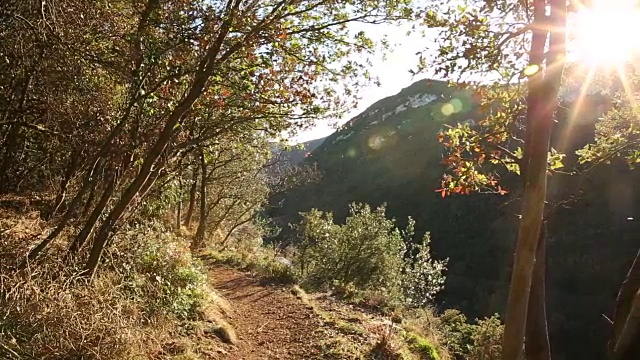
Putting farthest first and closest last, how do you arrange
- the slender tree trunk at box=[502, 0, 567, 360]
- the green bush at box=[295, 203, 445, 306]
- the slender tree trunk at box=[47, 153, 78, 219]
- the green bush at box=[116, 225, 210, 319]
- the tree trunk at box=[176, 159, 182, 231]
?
the green bush at box=[295, 203, 445, 306] → the tree trunk at box=[176, 159, 182, 231] → the slender tree trunk at box=[47, 153, 78, 219] → the green bush at box=[116, 225, 210, 319] → the slender tree trunk at box=[502, 0, 567, 360]

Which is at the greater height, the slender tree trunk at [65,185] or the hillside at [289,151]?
the hillside at [289,151]

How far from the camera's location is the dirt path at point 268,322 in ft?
26.3

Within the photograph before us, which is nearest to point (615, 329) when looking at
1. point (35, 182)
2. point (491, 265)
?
point (35, 182)

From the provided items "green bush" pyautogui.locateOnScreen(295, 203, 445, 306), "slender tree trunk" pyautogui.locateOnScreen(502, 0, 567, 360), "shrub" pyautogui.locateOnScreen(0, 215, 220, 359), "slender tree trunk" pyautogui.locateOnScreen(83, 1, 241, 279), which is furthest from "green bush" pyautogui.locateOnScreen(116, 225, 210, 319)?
"green bush" pyautogui.locateOnScreen(295, 203, 445, 306)

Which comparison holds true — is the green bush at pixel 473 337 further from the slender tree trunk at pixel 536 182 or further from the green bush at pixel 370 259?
the slender tree trunk at pixel 536 182

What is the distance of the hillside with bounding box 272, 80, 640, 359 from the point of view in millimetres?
61781

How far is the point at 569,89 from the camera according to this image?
20.7 ft

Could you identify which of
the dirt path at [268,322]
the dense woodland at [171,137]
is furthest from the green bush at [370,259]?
the dense woodland at [171,137]

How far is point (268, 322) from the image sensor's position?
972 centimetres

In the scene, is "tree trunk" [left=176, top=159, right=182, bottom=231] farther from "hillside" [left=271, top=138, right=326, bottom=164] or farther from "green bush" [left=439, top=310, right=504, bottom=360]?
"green bush" [left=439, top=310, right=504, bottom=360]

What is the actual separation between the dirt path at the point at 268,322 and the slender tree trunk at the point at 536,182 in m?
4.53

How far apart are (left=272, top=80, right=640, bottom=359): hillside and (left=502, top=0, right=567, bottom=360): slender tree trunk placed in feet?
136

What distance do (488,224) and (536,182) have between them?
7784 centimetres

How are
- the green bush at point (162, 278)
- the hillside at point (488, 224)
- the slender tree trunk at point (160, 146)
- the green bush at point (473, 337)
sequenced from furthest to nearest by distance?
the hillside at point (488, 224), the green bush at point (473, 337), the green bush at point (162, 278), the slender tree trunk at point (160, 146)
